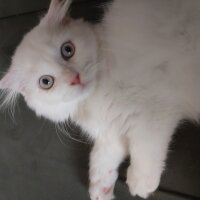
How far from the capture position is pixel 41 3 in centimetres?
156

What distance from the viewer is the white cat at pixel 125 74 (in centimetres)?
110

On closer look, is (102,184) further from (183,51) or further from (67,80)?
(183,51)

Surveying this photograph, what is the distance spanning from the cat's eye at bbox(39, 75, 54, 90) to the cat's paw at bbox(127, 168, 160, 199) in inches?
→ 14.9

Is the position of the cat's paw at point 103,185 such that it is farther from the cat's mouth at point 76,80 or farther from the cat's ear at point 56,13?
the cat's ear at point 56,13

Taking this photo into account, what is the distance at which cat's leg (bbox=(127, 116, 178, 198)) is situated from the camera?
1122mm

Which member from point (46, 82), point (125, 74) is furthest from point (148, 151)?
point (46, 82)

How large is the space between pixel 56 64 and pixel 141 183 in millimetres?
463

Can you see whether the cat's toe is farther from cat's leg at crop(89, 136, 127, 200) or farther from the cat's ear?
the cat's ear

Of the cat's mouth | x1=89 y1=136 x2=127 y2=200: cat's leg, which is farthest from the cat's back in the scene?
Result: x1=89 y1=136 x2=127 y2=200: cat's leg

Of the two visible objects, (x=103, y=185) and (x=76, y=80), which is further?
(x=103, y=185)

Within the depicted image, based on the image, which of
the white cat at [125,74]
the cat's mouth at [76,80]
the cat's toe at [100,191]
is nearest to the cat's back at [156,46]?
the white cat at [125,74]

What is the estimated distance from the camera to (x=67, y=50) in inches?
45.8

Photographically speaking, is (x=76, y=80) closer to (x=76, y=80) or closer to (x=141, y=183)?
(x=76, y=80)

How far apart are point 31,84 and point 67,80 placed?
15 cm
